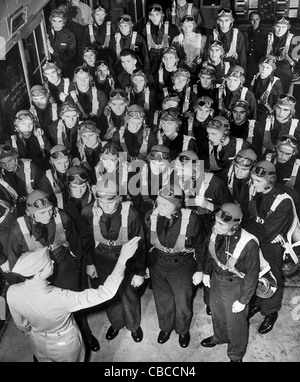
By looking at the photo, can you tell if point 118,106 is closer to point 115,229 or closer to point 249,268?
point 115,229

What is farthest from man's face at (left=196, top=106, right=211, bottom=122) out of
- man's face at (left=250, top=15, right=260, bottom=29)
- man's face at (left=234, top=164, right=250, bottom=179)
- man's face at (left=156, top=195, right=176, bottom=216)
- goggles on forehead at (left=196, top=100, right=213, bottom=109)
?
man's face at (left=250, top=15, right=260, bottom=29)

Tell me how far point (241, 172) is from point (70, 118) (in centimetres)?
279

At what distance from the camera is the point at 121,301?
17.6ft

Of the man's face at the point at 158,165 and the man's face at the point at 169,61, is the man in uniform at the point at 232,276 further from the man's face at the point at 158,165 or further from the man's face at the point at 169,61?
the man's face at the point at 169,61

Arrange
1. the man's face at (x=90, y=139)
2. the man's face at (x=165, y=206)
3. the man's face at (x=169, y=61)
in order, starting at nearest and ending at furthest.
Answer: the man's face at (x=165, y=206) → the man's face at (x=90, y=139) → the man's face at (x=169, y=61)

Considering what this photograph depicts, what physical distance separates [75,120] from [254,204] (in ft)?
10.2

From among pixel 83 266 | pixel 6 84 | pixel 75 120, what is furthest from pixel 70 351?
pixel 6 84

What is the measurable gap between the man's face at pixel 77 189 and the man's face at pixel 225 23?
17.7ft

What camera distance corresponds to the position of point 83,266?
5441mm

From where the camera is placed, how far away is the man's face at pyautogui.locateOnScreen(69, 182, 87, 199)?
17.4 ft

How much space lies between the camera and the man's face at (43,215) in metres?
4.77

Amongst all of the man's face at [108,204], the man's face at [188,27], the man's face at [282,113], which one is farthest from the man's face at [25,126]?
the man's face at [188,27]

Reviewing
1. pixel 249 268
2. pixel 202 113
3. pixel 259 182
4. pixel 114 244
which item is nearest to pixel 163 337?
pixel 114 244
